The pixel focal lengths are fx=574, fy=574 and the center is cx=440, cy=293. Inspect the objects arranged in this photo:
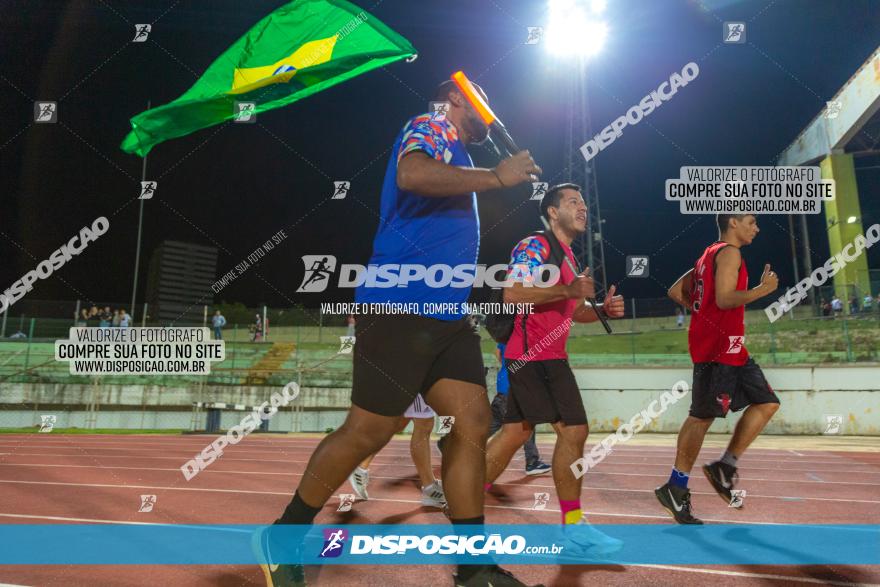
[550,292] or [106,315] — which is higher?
[106,315]

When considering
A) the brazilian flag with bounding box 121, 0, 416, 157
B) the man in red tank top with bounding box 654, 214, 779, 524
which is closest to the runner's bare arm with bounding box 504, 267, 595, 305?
the man in red tank top with bounding box 654, 214, 779, 524

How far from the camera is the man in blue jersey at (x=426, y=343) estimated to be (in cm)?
215

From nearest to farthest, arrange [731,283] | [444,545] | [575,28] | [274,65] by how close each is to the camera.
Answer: [444,545] < [731,283] < [274,65] < [575,28]

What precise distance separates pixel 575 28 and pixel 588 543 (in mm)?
25020

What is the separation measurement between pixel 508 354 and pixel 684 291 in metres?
1.85

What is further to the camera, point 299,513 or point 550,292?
point 550,292

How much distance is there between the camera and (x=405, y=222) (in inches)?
91.7

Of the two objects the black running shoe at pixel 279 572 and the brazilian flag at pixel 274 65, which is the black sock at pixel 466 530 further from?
the brazilian flag at pixel 274 65

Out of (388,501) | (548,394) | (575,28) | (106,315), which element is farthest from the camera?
(575,28)

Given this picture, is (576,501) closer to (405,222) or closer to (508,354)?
(508,354)

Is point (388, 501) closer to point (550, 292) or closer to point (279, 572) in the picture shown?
point (550, 292)

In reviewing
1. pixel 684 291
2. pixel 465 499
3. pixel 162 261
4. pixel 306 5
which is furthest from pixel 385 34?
pixel 162 261

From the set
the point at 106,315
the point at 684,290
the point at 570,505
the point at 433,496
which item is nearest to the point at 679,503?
the point at 570,505

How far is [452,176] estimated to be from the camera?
2117 millimetres
